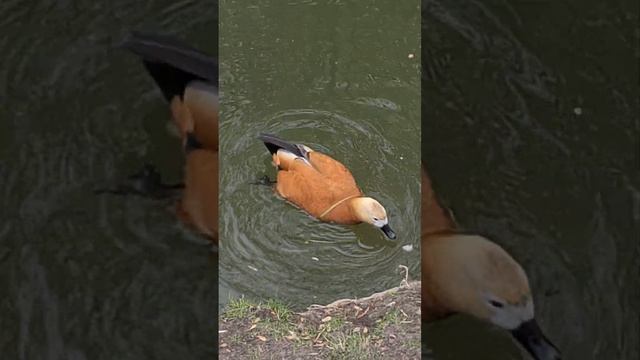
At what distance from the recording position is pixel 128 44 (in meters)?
2.81

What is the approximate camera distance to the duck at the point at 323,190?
8.54ft

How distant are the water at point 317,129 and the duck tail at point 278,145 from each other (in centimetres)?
4

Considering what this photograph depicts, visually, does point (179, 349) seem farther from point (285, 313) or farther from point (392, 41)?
point (392, 41)

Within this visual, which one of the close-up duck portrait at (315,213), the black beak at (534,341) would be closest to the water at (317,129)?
the close-up duck portrait at (315,213)

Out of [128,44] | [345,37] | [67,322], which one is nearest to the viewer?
[67,322]

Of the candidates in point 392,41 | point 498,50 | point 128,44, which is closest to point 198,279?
point 128,44

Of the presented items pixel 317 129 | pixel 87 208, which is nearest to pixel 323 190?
pixel 317 129

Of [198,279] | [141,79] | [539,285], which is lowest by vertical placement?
[539,285]

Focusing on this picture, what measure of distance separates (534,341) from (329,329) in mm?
634

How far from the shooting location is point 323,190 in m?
2.62

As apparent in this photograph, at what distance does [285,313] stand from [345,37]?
99 cm

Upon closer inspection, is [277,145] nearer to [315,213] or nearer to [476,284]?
[315,213]

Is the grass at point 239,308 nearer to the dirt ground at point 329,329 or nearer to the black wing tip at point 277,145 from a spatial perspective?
the dirt ground at point 329,329

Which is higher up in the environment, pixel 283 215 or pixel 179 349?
pixel 283 215
